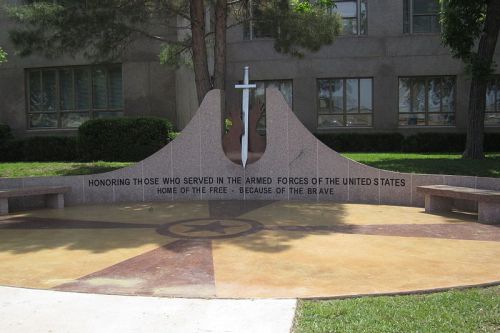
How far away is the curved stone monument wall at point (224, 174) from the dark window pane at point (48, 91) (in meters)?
11.3

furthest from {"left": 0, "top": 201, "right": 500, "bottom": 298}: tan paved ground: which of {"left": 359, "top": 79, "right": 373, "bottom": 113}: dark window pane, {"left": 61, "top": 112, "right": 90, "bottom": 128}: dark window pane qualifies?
{"left": 359, "top": 79, "right": 373, "bottom": 113}: dark window pane

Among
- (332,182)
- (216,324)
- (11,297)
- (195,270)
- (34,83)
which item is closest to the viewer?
(216,324)

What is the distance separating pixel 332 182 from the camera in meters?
11.2

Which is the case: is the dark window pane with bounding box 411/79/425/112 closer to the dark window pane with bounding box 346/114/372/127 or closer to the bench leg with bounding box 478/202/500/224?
the dark window pane with bounding box 346/114/372/127

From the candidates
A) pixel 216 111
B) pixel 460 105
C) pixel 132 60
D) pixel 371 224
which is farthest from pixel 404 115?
pixel 371 224

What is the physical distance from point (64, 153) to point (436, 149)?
14.6 meters

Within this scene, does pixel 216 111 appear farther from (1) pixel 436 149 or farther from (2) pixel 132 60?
(1) pixel 436 149

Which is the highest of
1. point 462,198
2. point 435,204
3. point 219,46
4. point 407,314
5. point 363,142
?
point 219,46

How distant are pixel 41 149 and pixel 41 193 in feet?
29.9

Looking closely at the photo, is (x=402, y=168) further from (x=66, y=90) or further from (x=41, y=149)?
(x=66, y=90)

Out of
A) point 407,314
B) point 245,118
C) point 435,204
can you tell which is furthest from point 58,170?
point 407,314

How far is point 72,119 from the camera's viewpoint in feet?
71.5

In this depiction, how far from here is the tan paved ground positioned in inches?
209

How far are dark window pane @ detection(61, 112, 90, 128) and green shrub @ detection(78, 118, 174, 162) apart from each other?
5.39 m
